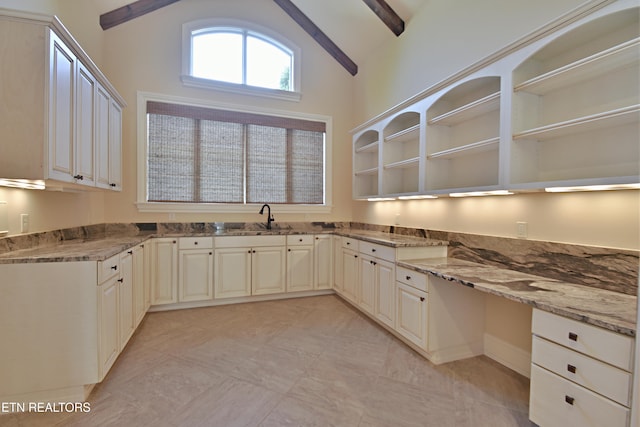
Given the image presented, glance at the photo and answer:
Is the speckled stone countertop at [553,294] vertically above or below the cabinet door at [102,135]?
below

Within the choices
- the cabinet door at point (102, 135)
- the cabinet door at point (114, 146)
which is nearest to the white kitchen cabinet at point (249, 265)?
the cabinet door at point (114, 146)

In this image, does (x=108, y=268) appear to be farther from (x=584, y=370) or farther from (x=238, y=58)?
(x=238, y=58)

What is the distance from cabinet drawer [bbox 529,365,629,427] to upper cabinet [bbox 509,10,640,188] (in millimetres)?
1030

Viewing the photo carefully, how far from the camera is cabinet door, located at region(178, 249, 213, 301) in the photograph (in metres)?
3.52

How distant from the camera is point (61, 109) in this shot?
191 cm

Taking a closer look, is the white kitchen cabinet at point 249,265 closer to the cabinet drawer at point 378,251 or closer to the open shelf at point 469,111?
the cabinet drawer at point 378,251

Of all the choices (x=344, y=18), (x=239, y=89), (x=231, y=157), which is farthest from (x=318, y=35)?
(x=231, y=157)

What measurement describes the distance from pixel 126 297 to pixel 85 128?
1392 millimetres

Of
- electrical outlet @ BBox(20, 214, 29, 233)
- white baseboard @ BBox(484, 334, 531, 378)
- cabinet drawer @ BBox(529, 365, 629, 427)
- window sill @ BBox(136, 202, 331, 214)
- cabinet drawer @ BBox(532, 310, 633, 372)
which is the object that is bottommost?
white baseboard @ BBox(484, 334, 531, 378)

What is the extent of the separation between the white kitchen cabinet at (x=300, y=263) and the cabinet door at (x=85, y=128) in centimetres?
225

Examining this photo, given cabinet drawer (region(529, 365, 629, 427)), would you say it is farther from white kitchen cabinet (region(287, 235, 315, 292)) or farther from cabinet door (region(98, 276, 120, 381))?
white kitchen cabinet (region(287, 235, 315, 292))

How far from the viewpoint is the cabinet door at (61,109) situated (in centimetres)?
179

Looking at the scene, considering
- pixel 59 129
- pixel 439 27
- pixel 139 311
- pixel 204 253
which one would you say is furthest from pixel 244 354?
pixel 439 27

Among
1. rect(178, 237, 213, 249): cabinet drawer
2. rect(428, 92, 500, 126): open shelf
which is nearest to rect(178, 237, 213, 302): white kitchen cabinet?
rect(178, 237, 213, 249): cabinet drawer
